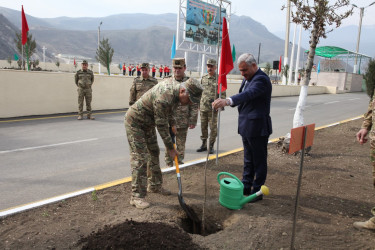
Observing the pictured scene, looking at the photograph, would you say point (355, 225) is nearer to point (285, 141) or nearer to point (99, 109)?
point (285, 141)

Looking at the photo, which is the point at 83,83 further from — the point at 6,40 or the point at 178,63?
the point at 6,40

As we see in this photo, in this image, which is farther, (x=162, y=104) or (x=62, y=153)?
(x=62, y=153)

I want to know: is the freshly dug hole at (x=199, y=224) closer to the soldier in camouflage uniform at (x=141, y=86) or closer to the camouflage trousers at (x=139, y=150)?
the camouflage trousers at (x=139, y=150)

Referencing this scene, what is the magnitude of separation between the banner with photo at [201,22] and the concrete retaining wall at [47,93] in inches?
307

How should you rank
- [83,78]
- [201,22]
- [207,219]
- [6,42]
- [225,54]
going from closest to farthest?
[207,219], [225,54], [83,78], [201,22], [6,42]

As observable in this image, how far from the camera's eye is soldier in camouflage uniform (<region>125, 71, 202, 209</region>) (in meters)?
3.16

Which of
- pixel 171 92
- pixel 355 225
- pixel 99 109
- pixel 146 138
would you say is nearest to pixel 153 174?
pixel 146 138

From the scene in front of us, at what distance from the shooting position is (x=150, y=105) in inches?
134

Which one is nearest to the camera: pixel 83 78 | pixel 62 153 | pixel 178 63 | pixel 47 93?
pixel 178 63

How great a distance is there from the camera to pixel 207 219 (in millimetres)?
3590

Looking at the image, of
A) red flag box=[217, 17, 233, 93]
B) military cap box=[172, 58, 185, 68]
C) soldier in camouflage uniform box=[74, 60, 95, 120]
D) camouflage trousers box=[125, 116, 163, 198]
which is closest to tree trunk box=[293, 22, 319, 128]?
red flag box=[217, 17, 233, 93]

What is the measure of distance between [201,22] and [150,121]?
17.3 metres

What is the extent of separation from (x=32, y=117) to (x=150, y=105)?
26.7 ft

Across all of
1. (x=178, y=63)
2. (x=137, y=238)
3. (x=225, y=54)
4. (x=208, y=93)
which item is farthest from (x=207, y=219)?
(x=208, y=93)
